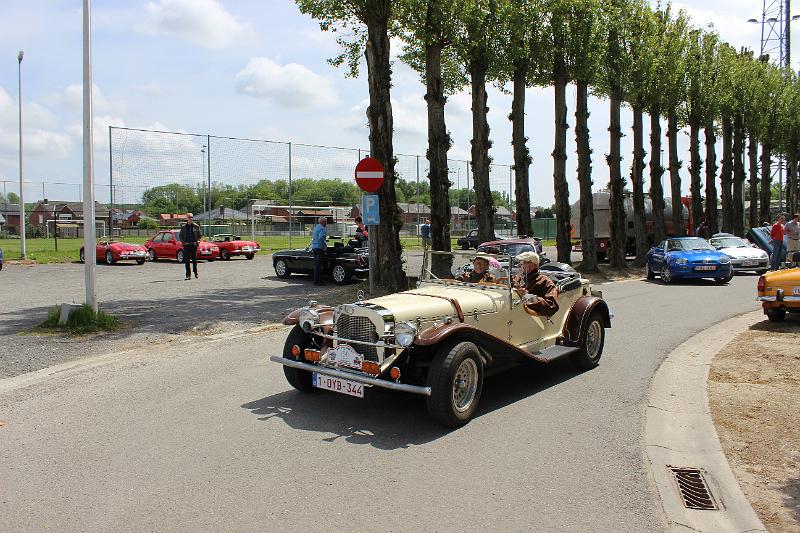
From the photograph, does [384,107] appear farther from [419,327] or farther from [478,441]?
[478,441]

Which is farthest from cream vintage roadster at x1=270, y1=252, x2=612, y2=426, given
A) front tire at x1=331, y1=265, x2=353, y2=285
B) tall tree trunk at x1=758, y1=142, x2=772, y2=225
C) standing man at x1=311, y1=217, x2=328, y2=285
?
tall tree trunk at x1=758, y1=142, x2=772, y2=225

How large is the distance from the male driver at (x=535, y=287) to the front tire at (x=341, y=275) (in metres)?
11.3

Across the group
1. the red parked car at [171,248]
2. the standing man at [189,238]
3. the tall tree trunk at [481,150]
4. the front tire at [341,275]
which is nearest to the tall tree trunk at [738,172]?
the tall tree trunk at [481,150]

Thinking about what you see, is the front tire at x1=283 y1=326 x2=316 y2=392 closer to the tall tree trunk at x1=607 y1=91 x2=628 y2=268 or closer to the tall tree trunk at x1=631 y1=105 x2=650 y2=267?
the tall tree trunk at x1=607 y1=91 x2=628 y2=268

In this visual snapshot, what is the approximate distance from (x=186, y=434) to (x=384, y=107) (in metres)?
10.8

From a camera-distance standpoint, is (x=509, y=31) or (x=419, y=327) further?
(x=509, y=31)

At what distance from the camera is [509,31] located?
2117 centimetres

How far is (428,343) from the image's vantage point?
5.77 m

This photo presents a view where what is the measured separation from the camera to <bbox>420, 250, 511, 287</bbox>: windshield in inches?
290

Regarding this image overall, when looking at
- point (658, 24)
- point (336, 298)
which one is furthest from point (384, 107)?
point (658, 24)

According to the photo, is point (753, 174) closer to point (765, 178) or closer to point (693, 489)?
point (765, 178)

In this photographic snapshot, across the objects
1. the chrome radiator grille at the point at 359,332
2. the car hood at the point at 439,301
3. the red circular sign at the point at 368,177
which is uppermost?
the red circular sign at the point at 368,177

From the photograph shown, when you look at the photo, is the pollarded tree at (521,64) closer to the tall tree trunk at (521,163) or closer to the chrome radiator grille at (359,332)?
the tall tree trunk at (521,163)

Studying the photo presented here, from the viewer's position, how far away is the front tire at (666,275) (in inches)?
788
